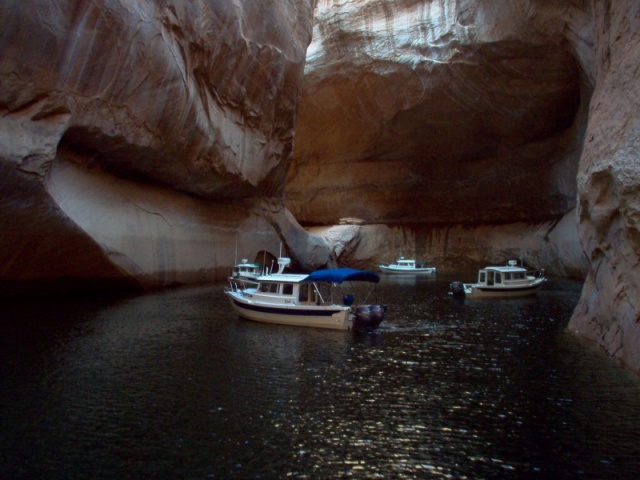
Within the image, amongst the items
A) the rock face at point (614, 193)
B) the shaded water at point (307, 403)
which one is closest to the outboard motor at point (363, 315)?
the shaded water at point (307, 403)

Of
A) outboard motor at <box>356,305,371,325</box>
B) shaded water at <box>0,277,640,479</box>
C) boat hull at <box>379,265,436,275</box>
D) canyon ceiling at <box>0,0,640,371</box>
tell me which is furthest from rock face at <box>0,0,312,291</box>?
boat hull at <box>379,265,436,275</box>

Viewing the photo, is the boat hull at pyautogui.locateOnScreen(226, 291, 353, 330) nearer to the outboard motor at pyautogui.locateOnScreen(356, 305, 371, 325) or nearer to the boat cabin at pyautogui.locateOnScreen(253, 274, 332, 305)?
the outboard motor at pyautogui.locateOnScreen(356, 305, 371, 325)

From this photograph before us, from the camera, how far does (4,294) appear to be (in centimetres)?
1920

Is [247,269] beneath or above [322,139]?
beneath

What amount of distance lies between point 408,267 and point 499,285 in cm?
1758

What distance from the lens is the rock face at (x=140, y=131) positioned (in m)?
15.8

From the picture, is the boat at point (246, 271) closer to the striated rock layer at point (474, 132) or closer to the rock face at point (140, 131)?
the rock face at point (140, 131)

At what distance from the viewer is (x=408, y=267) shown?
4216cm

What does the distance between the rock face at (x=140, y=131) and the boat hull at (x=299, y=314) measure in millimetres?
7128

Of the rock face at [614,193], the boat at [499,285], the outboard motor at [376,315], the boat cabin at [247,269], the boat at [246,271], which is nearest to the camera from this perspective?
the rock face at [614,193]

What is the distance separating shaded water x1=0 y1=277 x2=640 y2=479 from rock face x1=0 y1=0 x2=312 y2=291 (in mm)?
4624

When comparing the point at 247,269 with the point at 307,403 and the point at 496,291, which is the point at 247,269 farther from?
the point at 307,403

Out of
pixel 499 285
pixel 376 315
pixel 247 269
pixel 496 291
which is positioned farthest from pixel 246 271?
pixel 376 315

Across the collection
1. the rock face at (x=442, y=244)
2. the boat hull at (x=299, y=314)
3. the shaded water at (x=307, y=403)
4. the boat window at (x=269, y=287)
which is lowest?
the shaded water at (x=307, y=403)
